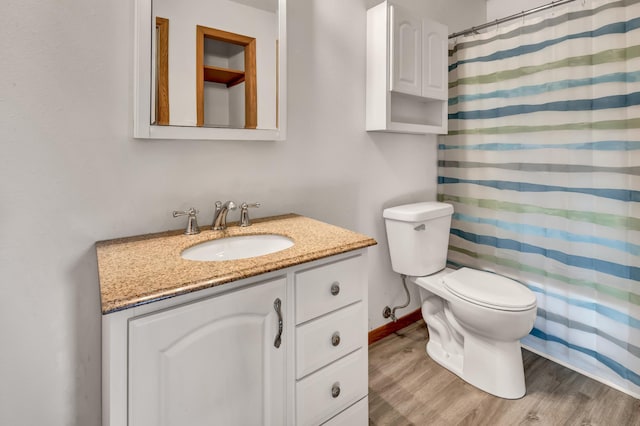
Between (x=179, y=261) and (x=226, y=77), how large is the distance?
31.0 inches

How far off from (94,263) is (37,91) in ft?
1.90

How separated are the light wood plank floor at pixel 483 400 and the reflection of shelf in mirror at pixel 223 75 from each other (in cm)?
161

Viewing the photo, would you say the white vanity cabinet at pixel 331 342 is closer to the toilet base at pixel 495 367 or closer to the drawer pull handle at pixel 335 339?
the drawer pull handle at pixel 335 339

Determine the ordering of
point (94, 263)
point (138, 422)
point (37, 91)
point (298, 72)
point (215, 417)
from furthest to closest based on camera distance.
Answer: point (298, 72) → point (94, 263) → point (37, 91) → point (215, 417) → point (138, 422)

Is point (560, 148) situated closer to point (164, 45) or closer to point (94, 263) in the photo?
point (164, 45)

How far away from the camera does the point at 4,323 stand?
1.04 m

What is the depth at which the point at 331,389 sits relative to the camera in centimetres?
116

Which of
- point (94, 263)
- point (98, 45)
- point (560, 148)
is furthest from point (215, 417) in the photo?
point (560, 148)

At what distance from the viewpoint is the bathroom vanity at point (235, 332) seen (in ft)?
2.56

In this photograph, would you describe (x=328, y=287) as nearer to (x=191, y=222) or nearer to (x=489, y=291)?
(x=191, y=222)

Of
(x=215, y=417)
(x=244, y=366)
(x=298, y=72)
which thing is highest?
(x=298, y=72)

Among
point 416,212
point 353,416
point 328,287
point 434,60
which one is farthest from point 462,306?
point 434,60

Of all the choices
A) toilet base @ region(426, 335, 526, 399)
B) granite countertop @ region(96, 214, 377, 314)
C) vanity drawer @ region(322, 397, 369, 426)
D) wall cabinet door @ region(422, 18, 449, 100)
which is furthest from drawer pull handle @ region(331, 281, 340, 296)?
wall cabinet door @ region(422, 18, 449, 100)

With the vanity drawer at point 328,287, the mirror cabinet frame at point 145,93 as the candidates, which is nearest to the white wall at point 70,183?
the mirror cabinet frame at point 145,93
